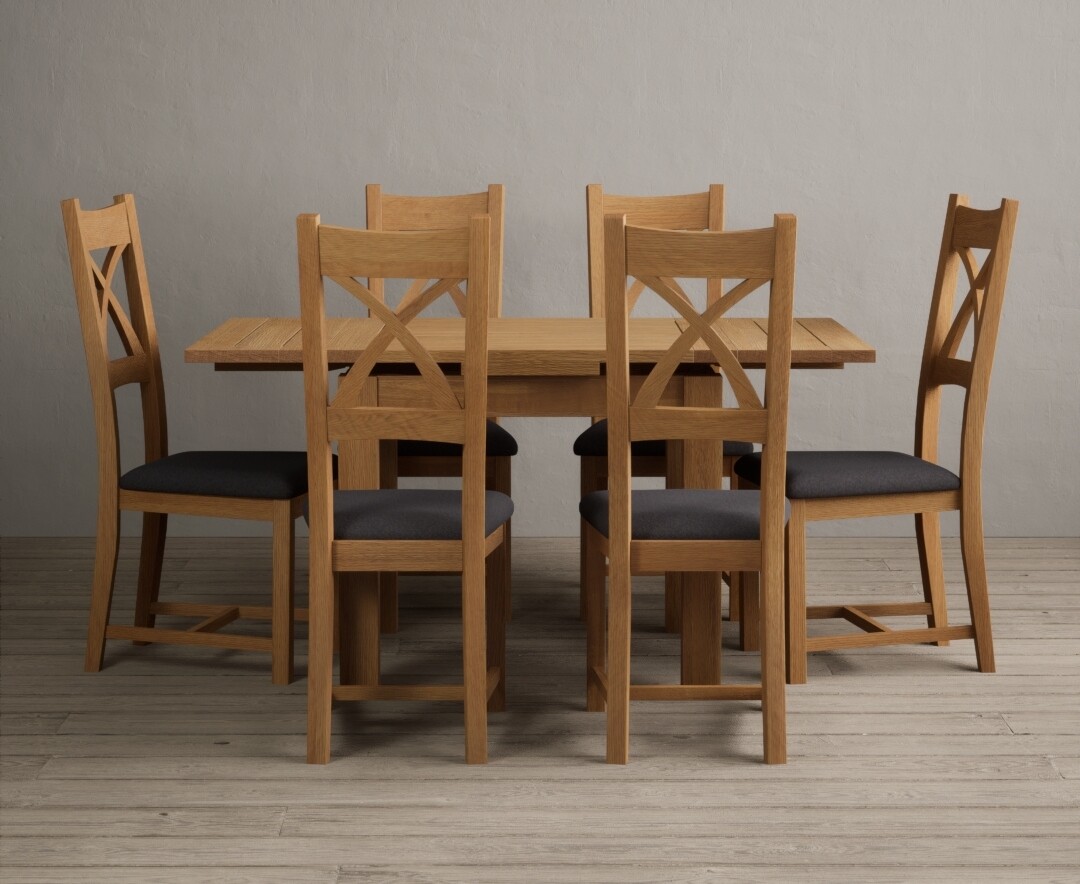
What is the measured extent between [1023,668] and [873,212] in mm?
1725

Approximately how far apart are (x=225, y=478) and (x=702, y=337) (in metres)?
1.17

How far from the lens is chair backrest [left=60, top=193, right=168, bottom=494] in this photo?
319 centimetres

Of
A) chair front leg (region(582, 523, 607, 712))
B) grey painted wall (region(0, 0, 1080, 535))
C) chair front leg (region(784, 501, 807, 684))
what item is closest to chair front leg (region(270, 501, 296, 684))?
chair front leg (region(582, 523, 607, 712))

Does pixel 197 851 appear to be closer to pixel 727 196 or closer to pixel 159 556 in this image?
pixel 159 556

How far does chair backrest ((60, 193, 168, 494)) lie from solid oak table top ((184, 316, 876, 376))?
238 mm

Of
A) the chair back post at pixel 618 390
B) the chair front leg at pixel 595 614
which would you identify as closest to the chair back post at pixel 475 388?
the chair back post at pixel 618 390

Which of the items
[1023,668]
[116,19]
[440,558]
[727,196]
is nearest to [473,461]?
[440,558]

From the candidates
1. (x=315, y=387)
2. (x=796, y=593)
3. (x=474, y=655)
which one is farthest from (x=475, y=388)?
(x=796, y=593)

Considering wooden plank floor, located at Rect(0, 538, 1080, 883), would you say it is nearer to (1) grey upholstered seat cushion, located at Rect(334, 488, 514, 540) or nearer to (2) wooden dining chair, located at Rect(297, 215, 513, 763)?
(2) wooden dining chair, located at Rect(297, 215, 513, 763)

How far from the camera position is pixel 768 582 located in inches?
105

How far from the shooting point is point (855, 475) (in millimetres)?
3137

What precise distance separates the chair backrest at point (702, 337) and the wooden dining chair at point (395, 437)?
0.24 meters

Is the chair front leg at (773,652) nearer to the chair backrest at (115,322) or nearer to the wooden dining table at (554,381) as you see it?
the wooden dining table at (554,381)

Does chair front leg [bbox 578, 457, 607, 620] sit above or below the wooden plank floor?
above
